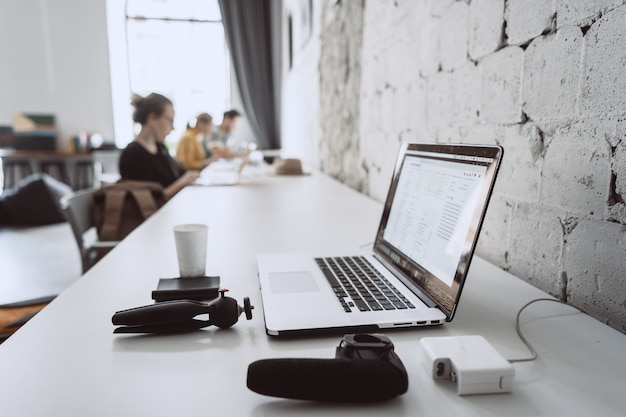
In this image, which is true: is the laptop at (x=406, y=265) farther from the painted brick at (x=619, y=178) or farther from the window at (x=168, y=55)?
the window at (x=168, y=55)

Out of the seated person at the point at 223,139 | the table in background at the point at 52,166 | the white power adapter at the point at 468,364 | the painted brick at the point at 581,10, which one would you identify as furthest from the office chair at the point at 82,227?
the table in background at the point at 52,166

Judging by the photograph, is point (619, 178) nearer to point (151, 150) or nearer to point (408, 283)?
point (408, 283)

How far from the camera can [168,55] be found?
6328 millimetres

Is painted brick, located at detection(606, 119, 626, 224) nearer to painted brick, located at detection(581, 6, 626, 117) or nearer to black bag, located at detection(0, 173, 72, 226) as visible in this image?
painted brick, located at detection(581, 6, 626, 117)

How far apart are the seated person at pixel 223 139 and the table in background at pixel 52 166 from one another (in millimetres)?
1670

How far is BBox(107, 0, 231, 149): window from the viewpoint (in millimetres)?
6191

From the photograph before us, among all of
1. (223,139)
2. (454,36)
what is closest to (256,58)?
(223,139)

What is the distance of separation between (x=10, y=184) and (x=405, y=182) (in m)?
6.37

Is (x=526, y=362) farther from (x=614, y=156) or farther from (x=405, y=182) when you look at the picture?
(x=405, y=182)

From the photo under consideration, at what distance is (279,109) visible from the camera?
650 cm

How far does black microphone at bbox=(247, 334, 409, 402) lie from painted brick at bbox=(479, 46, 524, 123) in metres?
0.61

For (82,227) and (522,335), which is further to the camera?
(82,227)

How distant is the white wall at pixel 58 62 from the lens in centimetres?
578

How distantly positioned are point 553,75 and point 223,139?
4.60 m
